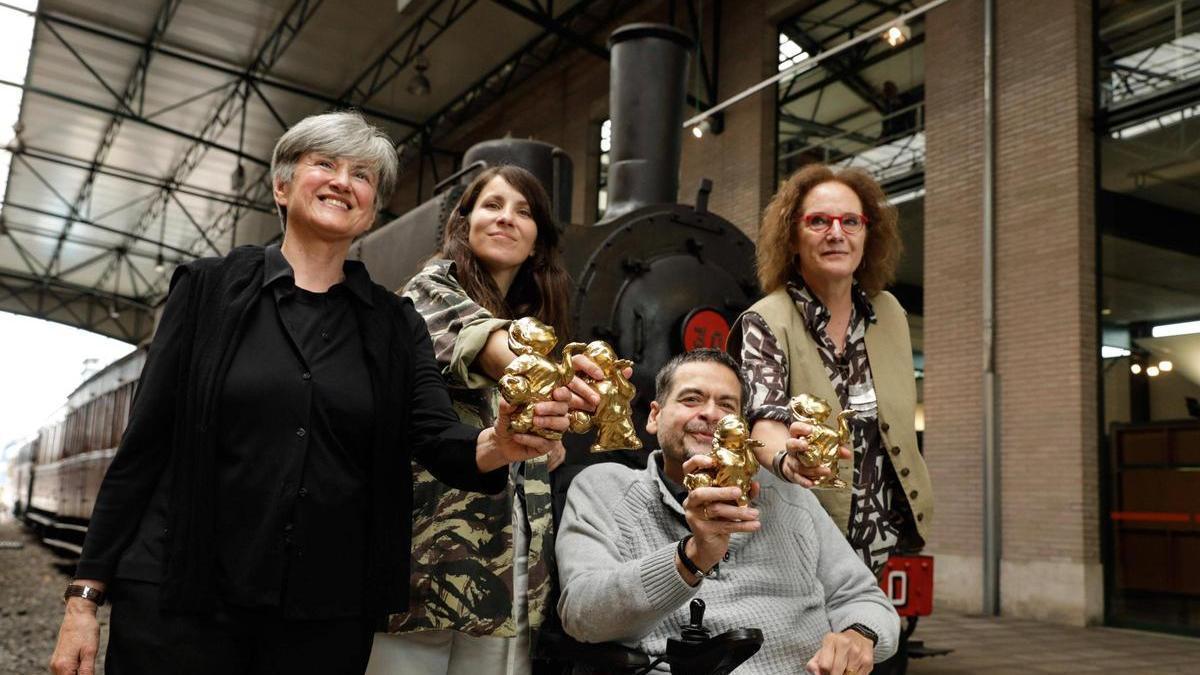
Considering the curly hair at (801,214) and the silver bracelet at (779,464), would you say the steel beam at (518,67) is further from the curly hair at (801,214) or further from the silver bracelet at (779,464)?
the silver bracelet at (779,464)

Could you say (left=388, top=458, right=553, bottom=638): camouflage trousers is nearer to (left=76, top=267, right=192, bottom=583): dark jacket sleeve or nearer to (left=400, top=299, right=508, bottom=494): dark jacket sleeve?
(left=400, top=299, right=508, bottom=494): dark jacket sleeve

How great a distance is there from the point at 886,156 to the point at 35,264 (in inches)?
995

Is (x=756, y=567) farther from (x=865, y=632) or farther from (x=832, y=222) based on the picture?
(x=832, y=222)

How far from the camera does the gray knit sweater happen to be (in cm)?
218

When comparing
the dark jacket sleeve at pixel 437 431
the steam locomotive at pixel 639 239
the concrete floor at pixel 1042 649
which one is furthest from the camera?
the concrete floor at pixel 1042 649

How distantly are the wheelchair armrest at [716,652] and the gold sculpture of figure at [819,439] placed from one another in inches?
16.8

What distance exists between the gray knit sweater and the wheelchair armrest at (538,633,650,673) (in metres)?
0.03

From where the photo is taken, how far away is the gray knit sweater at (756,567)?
7.15 feet

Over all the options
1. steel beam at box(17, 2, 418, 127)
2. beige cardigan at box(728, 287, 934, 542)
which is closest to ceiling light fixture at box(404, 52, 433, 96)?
steel beam at box(17, 2, 418, 127)

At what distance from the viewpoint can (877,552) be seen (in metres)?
2.29

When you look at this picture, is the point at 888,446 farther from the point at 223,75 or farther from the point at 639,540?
the point at 223,75

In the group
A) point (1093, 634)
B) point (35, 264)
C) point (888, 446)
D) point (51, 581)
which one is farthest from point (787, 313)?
point (35, 264)

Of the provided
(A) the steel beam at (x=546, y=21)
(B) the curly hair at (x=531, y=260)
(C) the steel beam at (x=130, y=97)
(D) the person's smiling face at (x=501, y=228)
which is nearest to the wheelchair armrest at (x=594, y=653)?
(B) the curly hair at (x=531, y=260)

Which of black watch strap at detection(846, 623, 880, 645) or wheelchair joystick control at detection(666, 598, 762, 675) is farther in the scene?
black watch strap at detection(846, 623, 880, 645)
